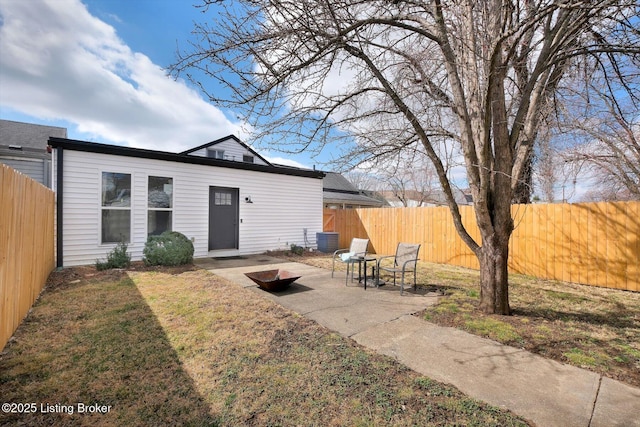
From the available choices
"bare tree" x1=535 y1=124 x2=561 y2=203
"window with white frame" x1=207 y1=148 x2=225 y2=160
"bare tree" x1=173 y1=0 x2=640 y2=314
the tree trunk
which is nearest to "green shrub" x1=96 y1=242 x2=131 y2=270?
"bare tree" x1=173 y1=0 x2=640 y2=314

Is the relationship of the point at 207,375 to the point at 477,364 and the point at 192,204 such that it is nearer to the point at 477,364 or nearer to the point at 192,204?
the point at 477,364

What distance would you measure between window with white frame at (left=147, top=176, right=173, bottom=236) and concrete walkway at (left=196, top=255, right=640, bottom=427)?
5.17 meters

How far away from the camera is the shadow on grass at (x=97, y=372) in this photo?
6.48ft

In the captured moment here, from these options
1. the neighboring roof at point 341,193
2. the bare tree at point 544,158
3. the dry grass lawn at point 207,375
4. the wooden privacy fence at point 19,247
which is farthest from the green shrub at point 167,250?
the neighboring roof at point 341,193

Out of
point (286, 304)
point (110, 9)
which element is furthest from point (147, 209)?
point (286, 304)

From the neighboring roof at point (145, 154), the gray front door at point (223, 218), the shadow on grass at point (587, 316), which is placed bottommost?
the shadow on grass at point (587, 316)

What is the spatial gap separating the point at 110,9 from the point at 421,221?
32.8ft

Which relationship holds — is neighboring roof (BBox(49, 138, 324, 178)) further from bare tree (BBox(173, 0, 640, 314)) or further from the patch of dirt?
the patch of dirt

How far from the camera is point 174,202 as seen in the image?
8391 mm

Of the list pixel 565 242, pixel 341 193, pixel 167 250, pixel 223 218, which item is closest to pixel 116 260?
pixel 167 250

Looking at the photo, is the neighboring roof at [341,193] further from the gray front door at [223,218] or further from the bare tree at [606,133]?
the bare tree at [606,133]

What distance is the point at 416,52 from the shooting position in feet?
14.3

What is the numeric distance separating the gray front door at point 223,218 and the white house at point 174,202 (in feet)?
0.11

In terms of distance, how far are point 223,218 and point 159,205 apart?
6.59 ft
